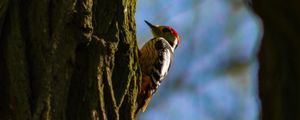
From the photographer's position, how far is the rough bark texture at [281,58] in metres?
2.51

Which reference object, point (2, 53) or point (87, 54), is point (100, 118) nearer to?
point (87, 54)

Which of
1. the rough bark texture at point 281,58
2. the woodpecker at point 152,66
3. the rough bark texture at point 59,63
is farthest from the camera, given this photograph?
the woodpecker at point 152,66

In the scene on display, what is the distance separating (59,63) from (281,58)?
104 cm

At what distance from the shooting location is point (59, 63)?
10.5 feet

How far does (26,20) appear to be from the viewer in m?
3.27

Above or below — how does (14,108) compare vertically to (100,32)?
below

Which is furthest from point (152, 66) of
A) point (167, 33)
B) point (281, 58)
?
point (281, 58)

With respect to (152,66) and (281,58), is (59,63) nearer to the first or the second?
(281,58)

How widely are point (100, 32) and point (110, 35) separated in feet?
0.20

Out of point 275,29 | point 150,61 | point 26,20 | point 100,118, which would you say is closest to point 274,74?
point 275,29

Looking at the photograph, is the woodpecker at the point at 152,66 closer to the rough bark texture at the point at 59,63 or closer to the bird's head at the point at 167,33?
the bird's head at the point at 167,33

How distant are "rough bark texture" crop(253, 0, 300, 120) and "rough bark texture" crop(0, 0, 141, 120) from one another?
3.04 feet

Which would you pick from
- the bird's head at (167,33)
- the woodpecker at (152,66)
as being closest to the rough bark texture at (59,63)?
the woodpecker at (152,66)

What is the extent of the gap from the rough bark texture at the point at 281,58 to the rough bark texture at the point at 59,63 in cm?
93
